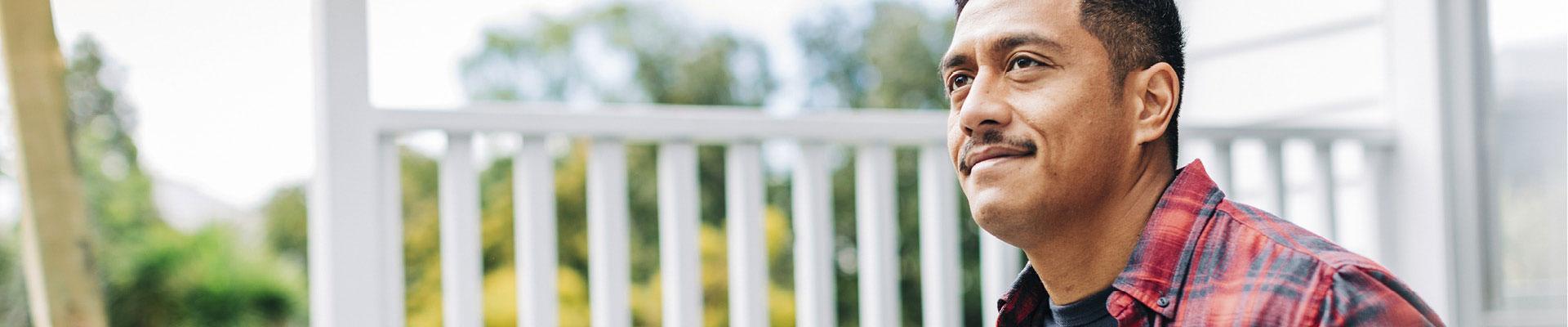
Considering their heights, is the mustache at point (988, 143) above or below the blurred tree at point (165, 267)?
above

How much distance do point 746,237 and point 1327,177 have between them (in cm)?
141

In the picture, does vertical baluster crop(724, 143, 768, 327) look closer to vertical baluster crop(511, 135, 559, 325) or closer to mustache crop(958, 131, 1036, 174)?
vertical baluster crop(511, 135, 559, 325)

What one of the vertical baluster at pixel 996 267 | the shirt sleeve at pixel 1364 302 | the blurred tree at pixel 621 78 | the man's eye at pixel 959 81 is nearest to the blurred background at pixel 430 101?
the blurred tree at pixel 621 78

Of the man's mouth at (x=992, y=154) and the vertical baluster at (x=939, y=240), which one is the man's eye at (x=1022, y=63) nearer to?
the man's mouth at (x=992, y=154)

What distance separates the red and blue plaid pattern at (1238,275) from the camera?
1.09 metres

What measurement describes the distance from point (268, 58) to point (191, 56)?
56cm

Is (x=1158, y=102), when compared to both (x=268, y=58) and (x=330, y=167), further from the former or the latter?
(x=268, y=58)

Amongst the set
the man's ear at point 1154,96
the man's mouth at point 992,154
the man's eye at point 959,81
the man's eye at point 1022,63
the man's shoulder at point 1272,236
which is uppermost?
the man's eye at point 1022,63

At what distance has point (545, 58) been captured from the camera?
9148 mm

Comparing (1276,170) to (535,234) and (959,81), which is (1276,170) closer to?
(535,234)

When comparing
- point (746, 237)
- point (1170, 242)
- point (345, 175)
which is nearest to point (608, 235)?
point (746, 237)

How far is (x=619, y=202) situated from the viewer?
8.46ft

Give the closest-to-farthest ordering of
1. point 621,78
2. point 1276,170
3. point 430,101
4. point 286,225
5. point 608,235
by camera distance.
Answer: point 608,235 → point 1276,170 → point 430,101 → point 621,78 → point 286,225

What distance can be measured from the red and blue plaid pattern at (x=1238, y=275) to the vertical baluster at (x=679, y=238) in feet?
4.74
